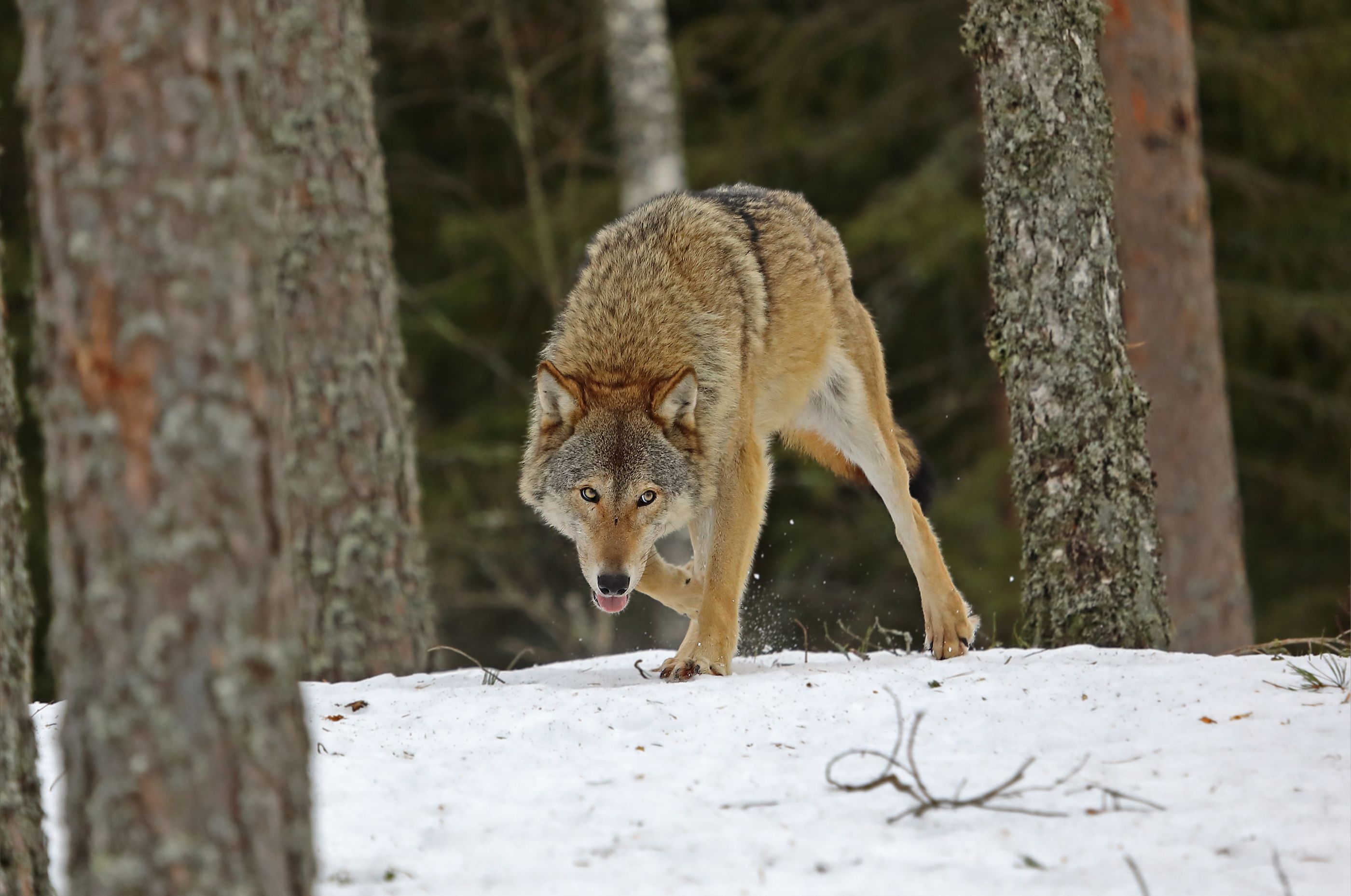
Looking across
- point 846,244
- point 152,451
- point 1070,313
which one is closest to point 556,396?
point 1070,313

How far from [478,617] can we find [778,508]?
4294mm

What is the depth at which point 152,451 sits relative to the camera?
2.28m

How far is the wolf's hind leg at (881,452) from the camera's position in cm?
568

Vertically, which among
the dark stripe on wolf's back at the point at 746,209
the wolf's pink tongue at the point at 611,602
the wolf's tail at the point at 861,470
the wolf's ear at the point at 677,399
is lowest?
the wolf's pink tongue at the point at 611,602

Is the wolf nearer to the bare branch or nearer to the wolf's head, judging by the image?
the wolf's head

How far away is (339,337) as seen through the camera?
547 cm

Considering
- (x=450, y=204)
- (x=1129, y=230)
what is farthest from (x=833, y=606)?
(x=1129, y=230)

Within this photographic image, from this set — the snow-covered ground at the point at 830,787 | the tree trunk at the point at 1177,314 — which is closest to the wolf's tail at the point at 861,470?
the snow-covered ground at the point at 830,787

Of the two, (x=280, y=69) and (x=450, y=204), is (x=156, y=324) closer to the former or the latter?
(x=280, y=69)

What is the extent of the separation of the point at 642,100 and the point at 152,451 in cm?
901

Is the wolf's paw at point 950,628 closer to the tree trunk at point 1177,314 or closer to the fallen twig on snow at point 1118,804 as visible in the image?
the fallen twig on snow at point 1118,804

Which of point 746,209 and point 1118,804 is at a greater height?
point 746,209

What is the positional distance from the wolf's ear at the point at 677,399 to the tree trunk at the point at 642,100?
553 cm

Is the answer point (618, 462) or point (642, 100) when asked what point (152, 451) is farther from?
point (642, 100)
